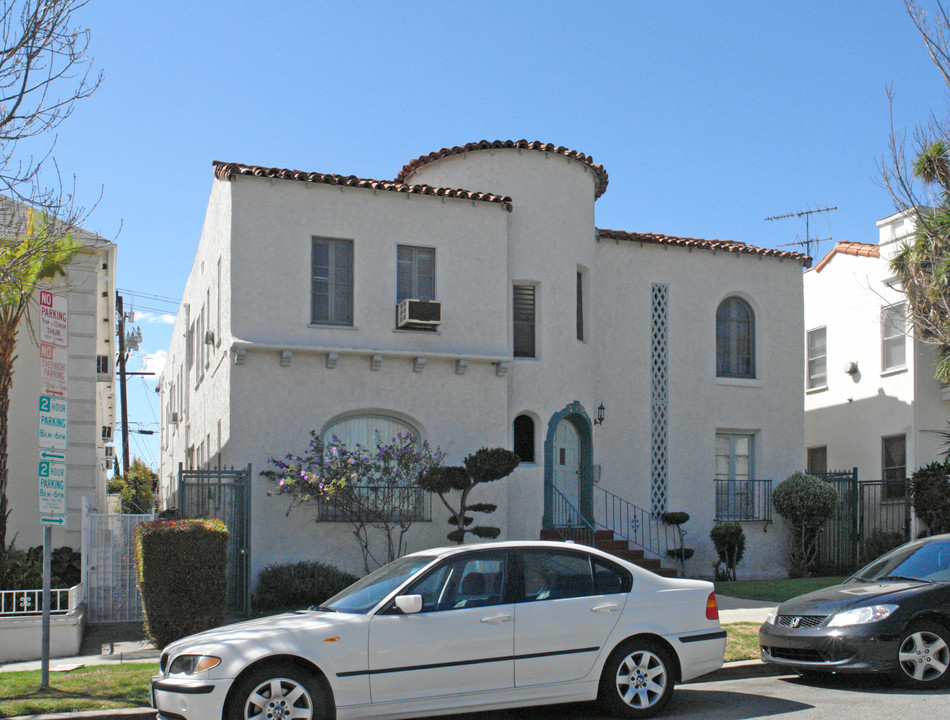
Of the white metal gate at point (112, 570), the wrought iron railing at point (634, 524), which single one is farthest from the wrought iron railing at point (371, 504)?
the wrought iron railing at point (634, 524)

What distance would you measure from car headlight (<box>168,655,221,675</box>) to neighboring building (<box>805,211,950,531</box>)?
52.4 ft

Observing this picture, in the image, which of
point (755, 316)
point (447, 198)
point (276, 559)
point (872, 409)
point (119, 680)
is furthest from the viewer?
point (872, 409)

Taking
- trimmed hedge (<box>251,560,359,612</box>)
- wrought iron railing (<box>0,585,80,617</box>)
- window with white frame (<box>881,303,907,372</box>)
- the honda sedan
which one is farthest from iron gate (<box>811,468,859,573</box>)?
wrought iron railing (<box>0,585,80,617</box>)

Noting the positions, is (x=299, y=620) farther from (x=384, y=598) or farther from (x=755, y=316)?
(x=755, y=316)

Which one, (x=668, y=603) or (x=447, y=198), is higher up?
(x=447, y=198)

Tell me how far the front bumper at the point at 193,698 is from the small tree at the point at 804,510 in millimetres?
14413

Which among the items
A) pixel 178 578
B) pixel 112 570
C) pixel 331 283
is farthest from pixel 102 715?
pixel 331 283

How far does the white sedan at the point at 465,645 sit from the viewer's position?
284 inches

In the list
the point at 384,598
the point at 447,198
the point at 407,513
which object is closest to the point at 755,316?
the point at 447,198

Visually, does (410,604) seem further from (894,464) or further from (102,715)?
(894,464)

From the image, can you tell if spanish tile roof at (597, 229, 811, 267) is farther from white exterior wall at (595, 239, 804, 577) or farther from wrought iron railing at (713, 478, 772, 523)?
wrought iron railing at (713, 478, 772, 523)

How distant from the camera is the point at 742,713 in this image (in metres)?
8.20

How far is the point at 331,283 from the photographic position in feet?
54.0

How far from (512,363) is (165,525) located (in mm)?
7315
